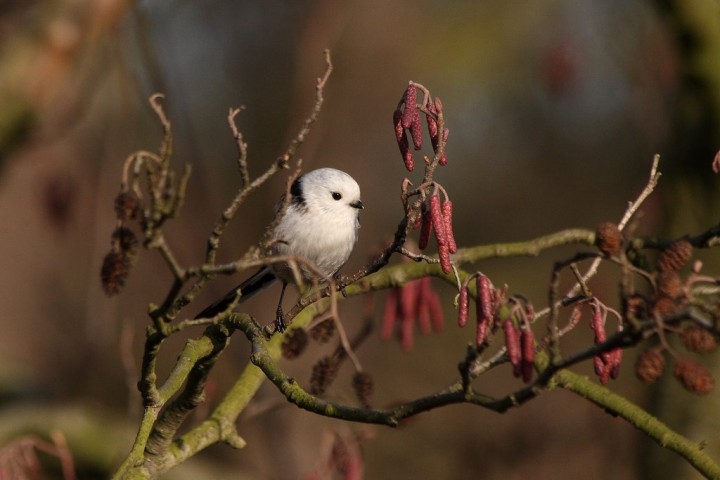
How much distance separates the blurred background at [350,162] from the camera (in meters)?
4.33

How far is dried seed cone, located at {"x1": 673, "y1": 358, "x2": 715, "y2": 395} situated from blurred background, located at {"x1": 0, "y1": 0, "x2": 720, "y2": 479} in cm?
188

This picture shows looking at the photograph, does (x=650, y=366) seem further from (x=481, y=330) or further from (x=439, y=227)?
(x=439, y=227)

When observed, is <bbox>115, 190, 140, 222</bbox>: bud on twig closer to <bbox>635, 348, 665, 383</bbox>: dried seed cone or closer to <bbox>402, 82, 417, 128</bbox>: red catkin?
<bbox>402, 82, 417, 128</bbox>: red catkin

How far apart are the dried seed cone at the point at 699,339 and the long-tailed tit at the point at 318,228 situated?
2443 millimetres

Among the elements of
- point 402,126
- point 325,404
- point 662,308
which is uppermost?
point 402,126

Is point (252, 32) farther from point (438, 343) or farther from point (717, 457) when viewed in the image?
point (717, 457)

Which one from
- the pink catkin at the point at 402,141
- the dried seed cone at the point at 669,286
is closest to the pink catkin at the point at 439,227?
the pink catkin at the point at 402,141

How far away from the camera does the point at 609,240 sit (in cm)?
177

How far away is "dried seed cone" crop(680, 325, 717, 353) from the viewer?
163 centimetres

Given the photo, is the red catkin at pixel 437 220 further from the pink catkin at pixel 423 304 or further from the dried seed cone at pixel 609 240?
the pink catkin at pixel 423 304

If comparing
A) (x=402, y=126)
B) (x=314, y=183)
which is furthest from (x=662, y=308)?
(x=314, y=183)

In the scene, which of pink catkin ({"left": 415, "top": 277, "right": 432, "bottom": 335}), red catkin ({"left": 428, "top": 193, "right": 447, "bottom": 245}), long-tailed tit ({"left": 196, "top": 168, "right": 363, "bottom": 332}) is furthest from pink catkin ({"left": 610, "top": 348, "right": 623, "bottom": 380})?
long-tailed tit ({"left": 196, "top": 168, "right": 363, "bottom": 332})

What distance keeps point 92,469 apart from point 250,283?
146cm

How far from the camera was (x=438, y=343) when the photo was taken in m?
9.48
